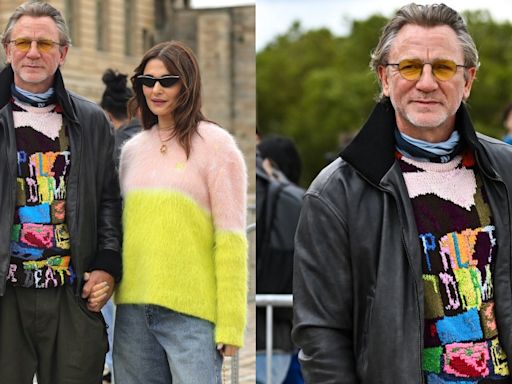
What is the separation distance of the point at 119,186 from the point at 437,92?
176cm

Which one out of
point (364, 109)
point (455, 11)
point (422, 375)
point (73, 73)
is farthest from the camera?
point (364, 109)

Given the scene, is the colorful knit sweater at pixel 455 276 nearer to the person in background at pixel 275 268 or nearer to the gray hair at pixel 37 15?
the gray hair at pixel 37 15

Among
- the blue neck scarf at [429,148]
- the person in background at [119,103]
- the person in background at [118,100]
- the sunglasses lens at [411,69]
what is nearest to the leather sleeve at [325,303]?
the blue neck scarf at [429,148]

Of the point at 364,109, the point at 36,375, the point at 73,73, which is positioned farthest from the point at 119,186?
the point at 364,109

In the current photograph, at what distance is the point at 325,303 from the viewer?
3.23 metres

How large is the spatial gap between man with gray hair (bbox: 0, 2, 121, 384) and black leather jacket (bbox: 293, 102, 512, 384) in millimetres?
1411

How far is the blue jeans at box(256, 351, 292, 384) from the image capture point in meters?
6.36

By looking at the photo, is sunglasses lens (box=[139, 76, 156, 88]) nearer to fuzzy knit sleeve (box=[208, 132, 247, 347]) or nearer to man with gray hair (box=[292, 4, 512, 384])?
fuzzy knit sleeve (box=[208, 132, 247, 347])

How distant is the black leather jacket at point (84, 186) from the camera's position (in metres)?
4.30

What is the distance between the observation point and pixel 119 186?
15.1 feet

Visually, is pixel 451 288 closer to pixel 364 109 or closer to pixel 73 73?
pixel 73 73

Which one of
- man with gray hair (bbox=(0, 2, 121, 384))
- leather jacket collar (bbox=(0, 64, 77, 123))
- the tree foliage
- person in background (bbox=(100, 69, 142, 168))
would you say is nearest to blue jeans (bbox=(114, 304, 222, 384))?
man with gray hair (bbox=(0, 2, 121, 384))

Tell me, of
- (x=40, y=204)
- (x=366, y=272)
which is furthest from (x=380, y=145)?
(x=40, y=204)

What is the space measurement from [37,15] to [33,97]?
35 cm
